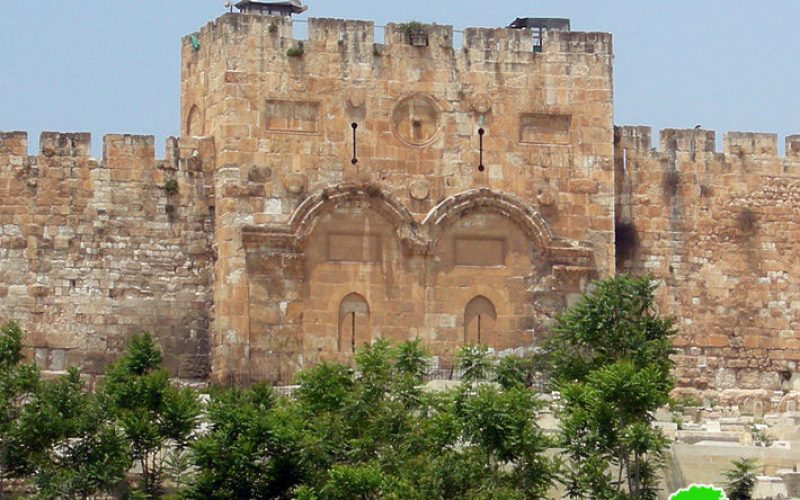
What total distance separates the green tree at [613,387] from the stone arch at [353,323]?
330 cm

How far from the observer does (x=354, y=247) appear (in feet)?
153

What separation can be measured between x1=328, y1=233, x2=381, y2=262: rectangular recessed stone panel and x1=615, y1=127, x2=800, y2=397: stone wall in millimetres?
4302

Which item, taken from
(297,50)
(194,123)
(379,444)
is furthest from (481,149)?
(379,444)

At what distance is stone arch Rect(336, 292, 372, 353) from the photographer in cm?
4622

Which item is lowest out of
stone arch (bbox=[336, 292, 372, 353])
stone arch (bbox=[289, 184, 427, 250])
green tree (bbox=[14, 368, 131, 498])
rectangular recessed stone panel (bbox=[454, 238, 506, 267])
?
green tree (bbox=[14, 368, 131, 498])

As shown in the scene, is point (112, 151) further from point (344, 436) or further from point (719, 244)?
point (719, 244)

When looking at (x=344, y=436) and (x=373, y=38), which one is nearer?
(x=344, y=436)

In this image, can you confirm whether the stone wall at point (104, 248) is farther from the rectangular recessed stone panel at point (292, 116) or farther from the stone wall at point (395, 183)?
the rectangular recessed stone panel at point (292, 116)

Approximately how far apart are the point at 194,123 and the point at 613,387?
33.2 ft

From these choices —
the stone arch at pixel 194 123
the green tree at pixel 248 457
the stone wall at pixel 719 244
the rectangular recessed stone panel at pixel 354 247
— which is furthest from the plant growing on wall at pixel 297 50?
the green tree at pixel 248 457

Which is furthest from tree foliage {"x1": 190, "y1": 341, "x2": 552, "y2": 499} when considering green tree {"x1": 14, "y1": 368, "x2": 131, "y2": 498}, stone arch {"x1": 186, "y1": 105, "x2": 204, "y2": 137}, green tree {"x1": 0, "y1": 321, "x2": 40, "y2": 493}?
stone arch {"x1": 186, "y1": 105, "x2": 204, "y2": 137}

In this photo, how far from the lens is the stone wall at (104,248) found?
1818 inches

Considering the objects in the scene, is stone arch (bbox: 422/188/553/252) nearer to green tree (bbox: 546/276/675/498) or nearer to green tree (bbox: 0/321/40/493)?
green tree (bbox: 546/276/675/498)

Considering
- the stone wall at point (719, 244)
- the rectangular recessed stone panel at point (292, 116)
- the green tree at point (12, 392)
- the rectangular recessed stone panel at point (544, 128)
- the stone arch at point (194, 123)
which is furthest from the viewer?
the stone wall at point (719, 244)
